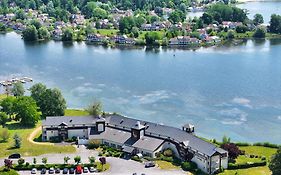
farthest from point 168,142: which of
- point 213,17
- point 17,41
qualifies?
point 213,17

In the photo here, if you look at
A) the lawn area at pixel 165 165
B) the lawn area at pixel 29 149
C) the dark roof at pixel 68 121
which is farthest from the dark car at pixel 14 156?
the lawn area at pixel 165 165

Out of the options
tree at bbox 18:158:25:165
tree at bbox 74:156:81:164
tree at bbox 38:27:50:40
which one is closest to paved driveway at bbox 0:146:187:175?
tree at bbox 74:156:81:164

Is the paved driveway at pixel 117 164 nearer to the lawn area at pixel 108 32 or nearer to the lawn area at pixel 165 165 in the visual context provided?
the lawn area at pixel 165 165

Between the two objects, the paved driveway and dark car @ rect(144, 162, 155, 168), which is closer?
the paved driveway

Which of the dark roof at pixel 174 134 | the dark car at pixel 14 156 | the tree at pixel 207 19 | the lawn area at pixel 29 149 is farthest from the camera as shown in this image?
the tree at pixel 207 19

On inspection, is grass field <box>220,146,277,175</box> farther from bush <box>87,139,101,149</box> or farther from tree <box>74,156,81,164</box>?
bush <box>87,139,101,149</box>

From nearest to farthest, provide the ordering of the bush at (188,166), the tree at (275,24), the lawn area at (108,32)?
1. the bush at (188,166)
2. the tree at (275,24)
3. the lawn area at (108,32)
